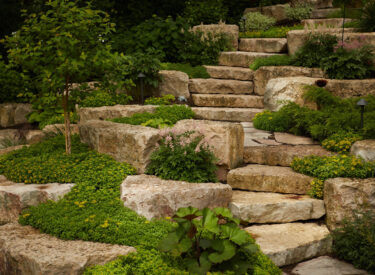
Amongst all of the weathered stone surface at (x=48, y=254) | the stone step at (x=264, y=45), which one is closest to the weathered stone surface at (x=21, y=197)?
the weathered stone surface at (x=48, y=254)

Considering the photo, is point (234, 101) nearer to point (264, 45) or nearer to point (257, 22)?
point (264, 45)

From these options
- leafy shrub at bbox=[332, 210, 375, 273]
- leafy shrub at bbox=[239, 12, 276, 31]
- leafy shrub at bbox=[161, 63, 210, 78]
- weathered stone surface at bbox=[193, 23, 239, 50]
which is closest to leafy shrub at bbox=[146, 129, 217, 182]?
leafy shrub at bbox=[332, 210, 375, 273]

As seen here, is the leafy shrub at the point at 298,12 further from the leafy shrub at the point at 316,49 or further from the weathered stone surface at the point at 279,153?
the weathered stone surface at the point at 279,153

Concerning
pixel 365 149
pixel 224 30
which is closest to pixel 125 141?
pixel 365 149

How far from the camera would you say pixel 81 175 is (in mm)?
4891

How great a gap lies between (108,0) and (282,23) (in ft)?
19.9

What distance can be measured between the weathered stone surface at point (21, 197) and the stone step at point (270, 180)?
2.29 metres

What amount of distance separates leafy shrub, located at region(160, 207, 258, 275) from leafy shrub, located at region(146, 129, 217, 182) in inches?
49.0

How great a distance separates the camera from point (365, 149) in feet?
16.0

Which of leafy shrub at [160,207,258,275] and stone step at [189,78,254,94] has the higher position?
stone step at [189,78,254,94]

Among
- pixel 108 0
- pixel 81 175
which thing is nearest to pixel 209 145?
pixel 81 175

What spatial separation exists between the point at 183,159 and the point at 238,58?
5.66 metres

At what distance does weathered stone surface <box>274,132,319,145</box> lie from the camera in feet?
19.6

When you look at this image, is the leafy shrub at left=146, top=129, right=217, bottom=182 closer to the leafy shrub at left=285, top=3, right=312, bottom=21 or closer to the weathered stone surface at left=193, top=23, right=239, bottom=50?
the weathered stone surface at left=193, top=23, right=239, bottom=50
